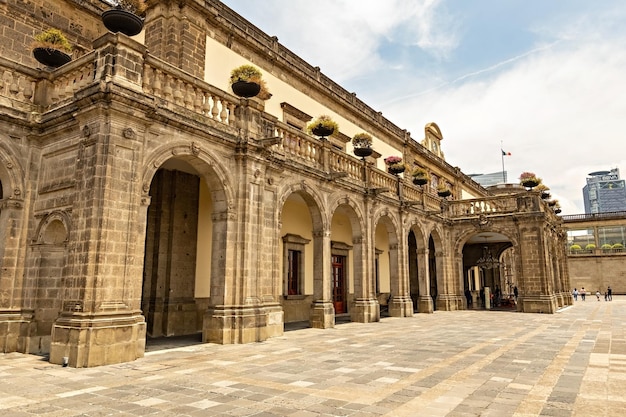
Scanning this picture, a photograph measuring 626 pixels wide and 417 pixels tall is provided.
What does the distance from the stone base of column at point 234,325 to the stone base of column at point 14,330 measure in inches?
140

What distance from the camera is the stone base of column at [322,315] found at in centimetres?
1346

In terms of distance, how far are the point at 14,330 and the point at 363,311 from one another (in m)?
10.4

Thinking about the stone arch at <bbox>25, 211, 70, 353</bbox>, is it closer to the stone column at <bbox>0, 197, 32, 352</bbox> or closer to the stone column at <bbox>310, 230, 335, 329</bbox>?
the stone column at <bbox>0, 197, 32, 352</bbox>

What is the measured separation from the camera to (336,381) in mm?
6254

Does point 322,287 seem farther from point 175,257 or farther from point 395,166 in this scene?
point 395,166

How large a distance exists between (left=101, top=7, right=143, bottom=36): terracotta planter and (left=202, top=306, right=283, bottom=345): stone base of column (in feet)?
20.5

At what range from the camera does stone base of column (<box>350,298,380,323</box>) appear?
15529 millimetres

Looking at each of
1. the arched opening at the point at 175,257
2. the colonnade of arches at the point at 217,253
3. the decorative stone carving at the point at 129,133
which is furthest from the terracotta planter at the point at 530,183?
the decorative stone carving at the point at 129,133

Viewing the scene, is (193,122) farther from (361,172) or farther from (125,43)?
(361,172)

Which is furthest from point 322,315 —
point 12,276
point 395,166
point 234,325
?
point 395,166

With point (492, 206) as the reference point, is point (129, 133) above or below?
below

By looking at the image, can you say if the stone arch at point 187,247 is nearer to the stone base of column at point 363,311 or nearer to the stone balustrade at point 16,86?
the stone balustrade at point 16,86

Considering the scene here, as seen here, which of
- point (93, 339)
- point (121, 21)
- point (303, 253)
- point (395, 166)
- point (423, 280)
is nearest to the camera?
point (93, 339)

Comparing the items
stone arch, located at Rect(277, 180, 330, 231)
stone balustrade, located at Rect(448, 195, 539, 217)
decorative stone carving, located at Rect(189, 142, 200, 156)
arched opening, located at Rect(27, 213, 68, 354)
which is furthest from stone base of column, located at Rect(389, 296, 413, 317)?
arched opening, located at Rect(27, 213, 68, 354)
